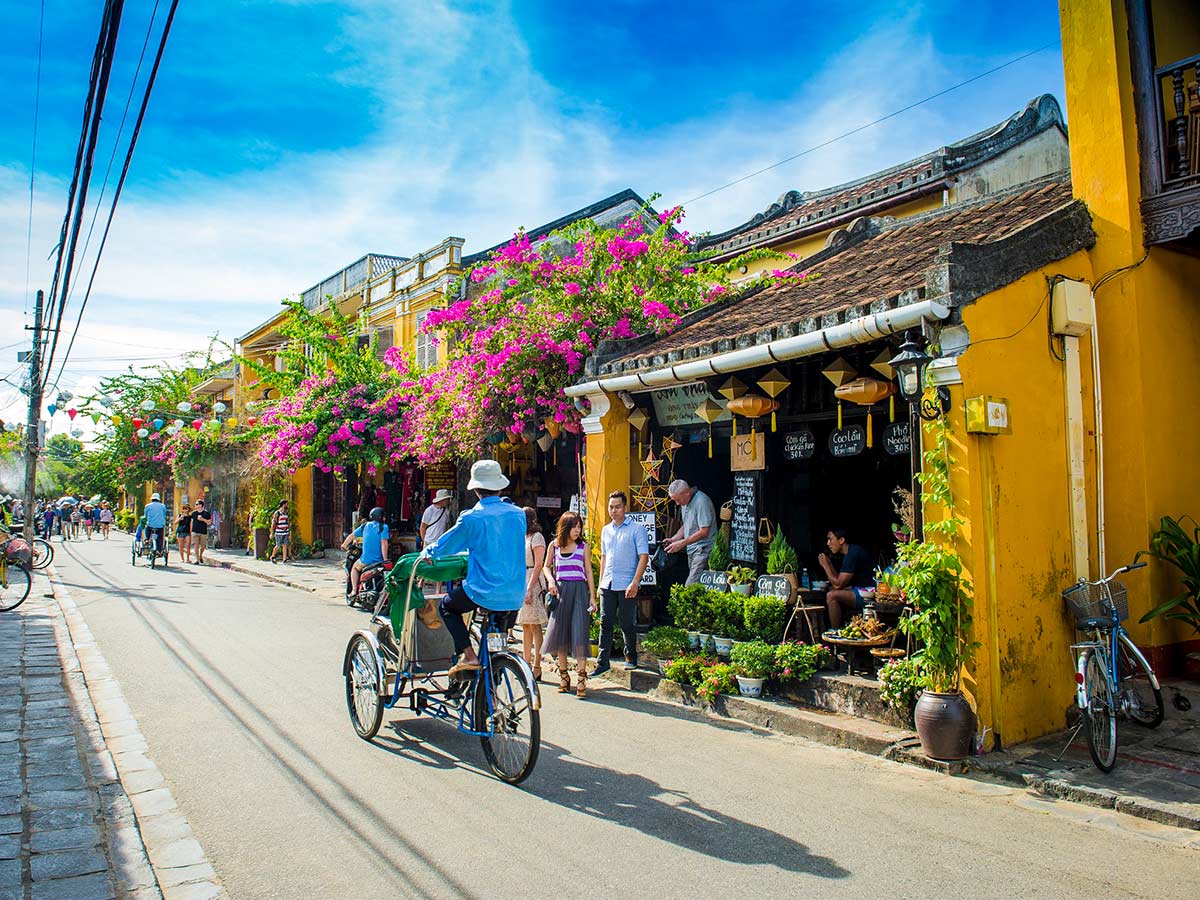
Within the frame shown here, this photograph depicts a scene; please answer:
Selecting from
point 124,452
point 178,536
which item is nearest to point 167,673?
point 178,536

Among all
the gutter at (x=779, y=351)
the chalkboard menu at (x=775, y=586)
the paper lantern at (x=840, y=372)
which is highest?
the gutter at (x=779, y=351)

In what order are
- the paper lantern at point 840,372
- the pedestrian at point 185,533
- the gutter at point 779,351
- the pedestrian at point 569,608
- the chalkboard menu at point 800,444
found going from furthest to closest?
1. the pedestrian at point 185,533
2. the chalkboard menu at point 800,444
3. the pedestrian at point 569,608
4. the paper lantern at point 840,372
5. the gutter at point 779,351

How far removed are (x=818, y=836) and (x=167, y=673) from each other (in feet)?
23.6

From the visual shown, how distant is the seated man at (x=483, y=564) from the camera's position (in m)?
5.95

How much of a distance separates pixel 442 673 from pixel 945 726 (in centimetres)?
369

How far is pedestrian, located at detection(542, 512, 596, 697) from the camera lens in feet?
27.6

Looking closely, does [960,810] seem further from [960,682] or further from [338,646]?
[338,646]

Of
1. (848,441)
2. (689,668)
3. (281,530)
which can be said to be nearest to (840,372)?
(848,441)

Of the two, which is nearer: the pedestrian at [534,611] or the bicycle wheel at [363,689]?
the bicycle wheel at [363,689]

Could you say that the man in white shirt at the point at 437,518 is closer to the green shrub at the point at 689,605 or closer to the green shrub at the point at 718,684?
the green shrub at the point at 689,605

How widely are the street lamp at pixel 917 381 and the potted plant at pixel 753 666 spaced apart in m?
2.61

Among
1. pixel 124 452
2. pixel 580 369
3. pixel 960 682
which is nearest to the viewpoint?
pixel 960 682

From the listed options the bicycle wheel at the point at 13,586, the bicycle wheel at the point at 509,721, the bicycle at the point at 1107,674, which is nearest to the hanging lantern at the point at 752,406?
the bicycle at the point at 1107,674

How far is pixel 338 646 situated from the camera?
1057 centimetres
